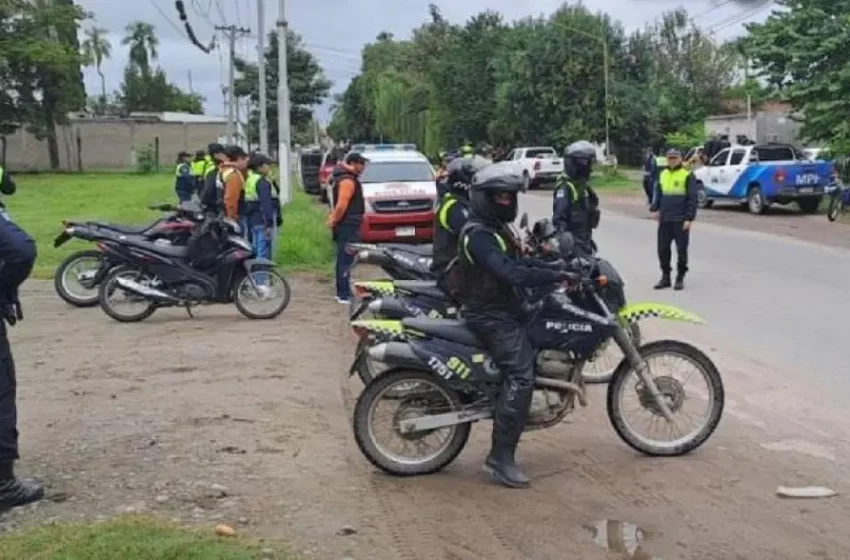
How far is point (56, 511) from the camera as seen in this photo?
554cm

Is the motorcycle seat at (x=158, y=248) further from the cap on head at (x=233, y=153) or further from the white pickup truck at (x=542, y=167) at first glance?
the white pickup truck at (x=542, y=167)

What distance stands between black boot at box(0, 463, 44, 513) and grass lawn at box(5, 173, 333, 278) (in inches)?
437

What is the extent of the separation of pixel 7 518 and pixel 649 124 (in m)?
48.7

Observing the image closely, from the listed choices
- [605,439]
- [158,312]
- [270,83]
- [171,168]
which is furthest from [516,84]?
[605,439]

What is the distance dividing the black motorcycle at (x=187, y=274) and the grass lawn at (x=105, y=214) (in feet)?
14.9

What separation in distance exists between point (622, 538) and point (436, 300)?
3.26 metres

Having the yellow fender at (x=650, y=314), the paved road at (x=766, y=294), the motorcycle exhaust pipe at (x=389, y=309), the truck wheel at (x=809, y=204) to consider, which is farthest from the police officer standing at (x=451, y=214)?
the truck wheel at (x=809, y=204)

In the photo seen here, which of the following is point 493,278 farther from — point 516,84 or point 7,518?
point 516,84

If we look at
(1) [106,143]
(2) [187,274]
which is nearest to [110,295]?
(2) [187,274]

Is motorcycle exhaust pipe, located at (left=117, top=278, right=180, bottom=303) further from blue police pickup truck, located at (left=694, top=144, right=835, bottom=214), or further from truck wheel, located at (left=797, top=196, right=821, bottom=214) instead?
truck wheel, located at (left=797, top=196, right=821, bottom=214)

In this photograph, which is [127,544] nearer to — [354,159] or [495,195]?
[495,195]

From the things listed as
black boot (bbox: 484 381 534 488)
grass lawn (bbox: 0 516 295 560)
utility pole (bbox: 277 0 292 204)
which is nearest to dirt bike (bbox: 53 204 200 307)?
black boot (bbox: 484 381 534 488)

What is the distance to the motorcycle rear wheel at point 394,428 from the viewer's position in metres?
6.22

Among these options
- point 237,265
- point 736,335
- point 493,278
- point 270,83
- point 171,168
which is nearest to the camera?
point 493,278
